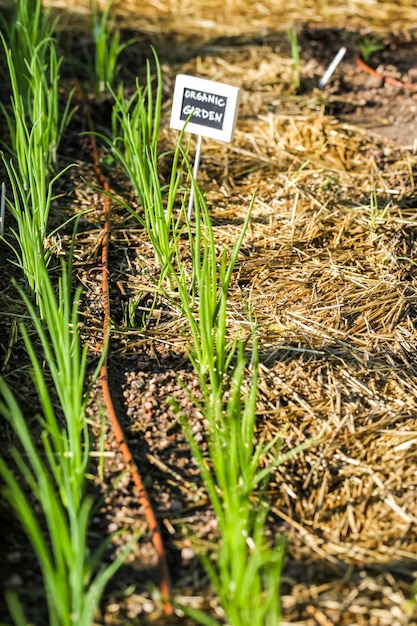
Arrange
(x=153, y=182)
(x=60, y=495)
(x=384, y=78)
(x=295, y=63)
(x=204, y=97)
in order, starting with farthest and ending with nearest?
(x=384, y=78), (x=295, y=63), (x=204, y=97), (x=153, y=182), (x=60, y=495)

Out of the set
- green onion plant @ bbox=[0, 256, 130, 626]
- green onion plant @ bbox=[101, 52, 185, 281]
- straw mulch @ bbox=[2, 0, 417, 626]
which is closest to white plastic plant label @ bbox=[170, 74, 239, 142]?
green onion plant @ bbox=[101, 52, 185, 281]

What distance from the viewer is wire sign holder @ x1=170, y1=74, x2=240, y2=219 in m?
2.51

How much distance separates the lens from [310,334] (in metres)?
2.33

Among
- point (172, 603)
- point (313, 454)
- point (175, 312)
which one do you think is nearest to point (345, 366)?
point (313, 454)

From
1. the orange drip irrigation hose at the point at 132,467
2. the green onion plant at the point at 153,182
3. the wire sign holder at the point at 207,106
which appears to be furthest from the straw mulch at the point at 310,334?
the wire sign holder at the point at 207,106

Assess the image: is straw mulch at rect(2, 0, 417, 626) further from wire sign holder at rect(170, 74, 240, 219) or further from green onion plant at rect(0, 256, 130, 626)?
wire sign holder at rect(170, 74, 240, 219)

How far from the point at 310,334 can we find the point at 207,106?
79 cm

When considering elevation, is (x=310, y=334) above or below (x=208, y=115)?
below

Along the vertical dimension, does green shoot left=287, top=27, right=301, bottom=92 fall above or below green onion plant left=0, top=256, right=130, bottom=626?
above

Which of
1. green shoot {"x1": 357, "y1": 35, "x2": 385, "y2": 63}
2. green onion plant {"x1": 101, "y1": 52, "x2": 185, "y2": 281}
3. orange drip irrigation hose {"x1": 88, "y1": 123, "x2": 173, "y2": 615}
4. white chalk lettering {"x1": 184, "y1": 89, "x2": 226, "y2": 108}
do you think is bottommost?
orange drip irrigation hose {"x1": 88, "y1": 123, "x2": 173, "y2": 615}

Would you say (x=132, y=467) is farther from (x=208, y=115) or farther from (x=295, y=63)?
(x=295, y=63)

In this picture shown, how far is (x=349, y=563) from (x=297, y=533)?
13cm

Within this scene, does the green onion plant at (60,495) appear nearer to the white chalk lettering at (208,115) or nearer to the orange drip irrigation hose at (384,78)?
the white chalk lettering at (208,115)

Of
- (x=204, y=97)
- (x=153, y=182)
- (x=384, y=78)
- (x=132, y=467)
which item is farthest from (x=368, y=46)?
(x=132, y=467)
